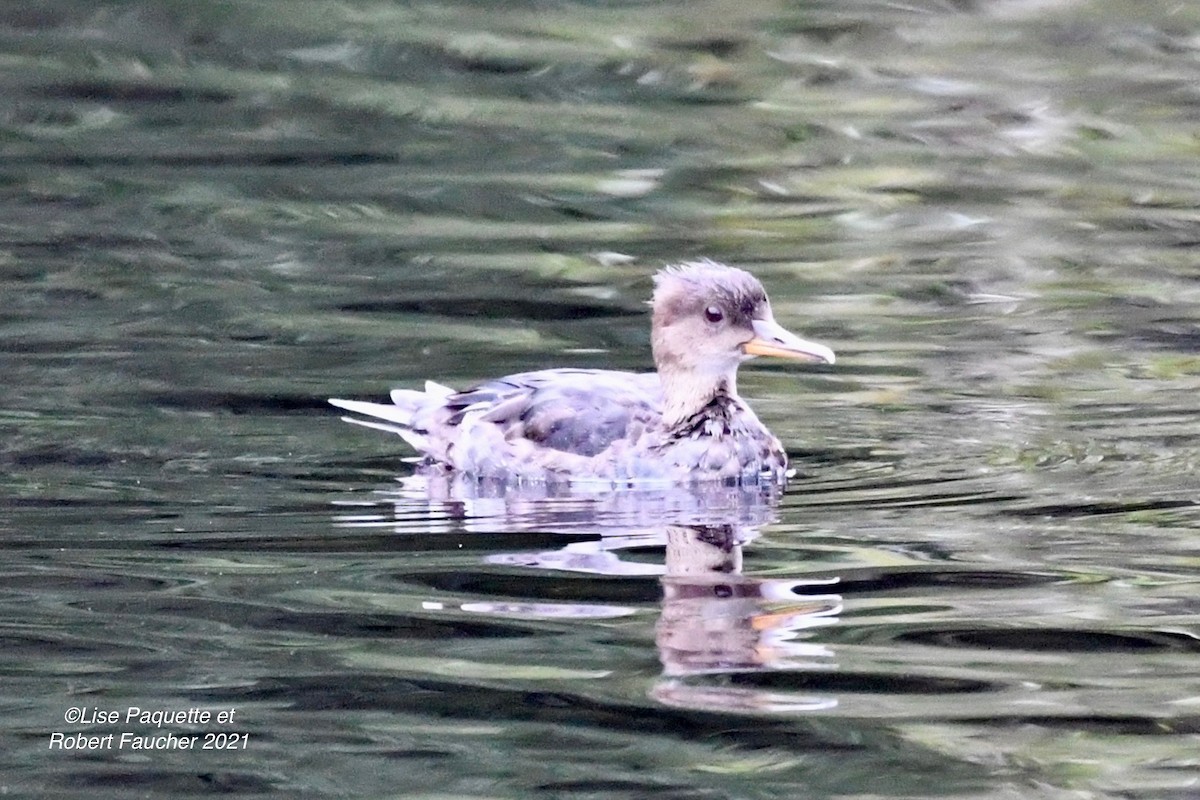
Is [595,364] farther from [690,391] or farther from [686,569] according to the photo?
[686,569]

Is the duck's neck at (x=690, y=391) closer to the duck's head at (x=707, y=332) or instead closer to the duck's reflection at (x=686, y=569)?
the duck's head at (x=707, y=332)

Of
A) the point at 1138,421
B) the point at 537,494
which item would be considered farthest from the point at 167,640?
the point at 1138,421

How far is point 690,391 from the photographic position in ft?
29.0

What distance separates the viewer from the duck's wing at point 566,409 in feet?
28.6

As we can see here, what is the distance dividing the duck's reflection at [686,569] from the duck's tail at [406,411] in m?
0.48

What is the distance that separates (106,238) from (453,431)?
396cm

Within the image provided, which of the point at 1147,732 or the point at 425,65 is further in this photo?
the point at 425,65

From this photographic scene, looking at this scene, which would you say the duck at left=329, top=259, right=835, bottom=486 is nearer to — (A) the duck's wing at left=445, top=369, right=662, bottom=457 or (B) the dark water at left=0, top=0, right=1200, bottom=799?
(A) the duck's wing at left=445, top=369, right=662, bottom=457

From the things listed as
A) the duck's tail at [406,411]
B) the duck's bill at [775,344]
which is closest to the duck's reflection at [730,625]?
the duck's bill at [775,344]

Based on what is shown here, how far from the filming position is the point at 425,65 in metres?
16.0

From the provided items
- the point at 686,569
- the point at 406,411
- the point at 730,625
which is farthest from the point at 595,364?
the point at 730,625

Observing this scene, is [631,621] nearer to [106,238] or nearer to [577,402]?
[577,402]

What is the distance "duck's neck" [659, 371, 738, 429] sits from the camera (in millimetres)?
8805

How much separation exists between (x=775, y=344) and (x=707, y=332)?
265mm
